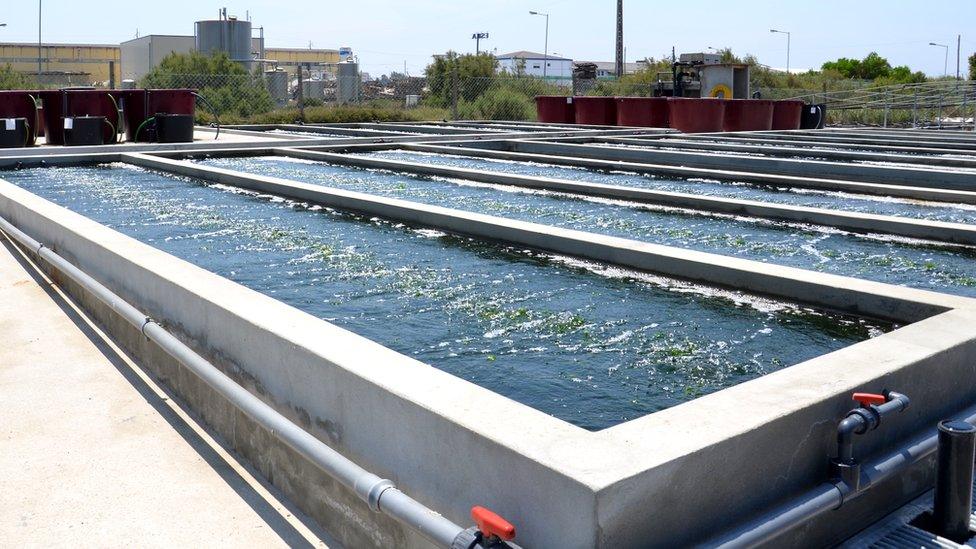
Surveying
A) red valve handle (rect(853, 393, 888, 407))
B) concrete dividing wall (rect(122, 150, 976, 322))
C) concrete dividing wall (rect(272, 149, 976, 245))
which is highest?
concrete dividing wall (rect(272, 149, 976, 245))

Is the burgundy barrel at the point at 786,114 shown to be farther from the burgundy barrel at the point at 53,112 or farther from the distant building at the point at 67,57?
the distant building at the point at 67,57

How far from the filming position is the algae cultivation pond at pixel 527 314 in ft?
16.9

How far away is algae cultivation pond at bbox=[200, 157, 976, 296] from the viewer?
309 inches

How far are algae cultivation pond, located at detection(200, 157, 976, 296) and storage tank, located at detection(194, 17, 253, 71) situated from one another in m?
31.3

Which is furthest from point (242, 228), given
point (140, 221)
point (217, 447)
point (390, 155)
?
point (390, 155)

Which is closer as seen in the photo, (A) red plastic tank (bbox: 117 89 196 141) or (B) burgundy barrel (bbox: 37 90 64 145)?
(B) burgundy barrel (bbox: 37 90 64 145)

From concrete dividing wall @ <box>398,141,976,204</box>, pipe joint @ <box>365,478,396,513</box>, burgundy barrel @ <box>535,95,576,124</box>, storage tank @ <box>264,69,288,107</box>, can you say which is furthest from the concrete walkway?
storage tank @ <box>264,69,288,107</box>

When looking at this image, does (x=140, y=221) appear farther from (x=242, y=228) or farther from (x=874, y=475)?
(x=874, y=475)

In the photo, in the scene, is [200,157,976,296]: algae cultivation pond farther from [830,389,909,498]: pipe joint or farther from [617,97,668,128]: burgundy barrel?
[617,97,668,128]: burgundy barrel

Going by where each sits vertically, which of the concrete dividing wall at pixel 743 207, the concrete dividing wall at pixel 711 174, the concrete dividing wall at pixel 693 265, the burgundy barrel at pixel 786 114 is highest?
the burgundy barrel at pixel 786 114

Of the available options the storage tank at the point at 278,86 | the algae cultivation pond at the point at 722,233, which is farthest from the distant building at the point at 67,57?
the algae cultivation pond at the point at 722,233

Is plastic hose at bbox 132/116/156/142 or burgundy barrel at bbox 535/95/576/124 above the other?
burgundy barrel at bbox 535/95/576/124

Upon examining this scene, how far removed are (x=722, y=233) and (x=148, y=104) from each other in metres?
13.6

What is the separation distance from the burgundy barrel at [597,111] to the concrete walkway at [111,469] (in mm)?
22487
